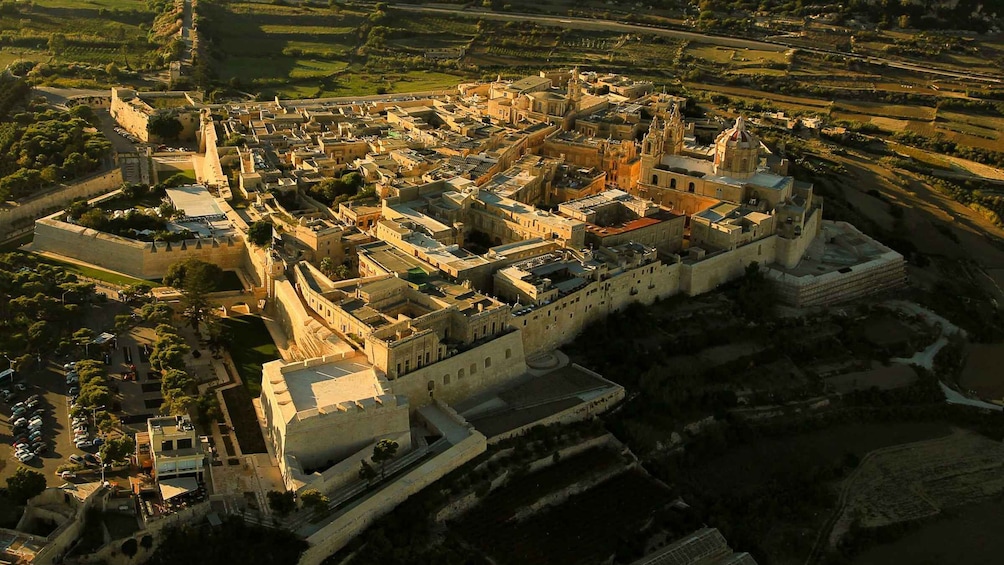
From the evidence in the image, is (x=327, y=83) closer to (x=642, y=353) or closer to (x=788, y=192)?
(x=788, y=192)

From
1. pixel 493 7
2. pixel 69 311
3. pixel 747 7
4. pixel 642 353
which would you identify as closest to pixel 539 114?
pixel 642 353

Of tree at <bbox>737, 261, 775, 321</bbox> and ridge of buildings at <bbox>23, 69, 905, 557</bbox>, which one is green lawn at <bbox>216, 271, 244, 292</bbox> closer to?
ridge of buildings at <bbox>23, 69, 905, 557</bbox>

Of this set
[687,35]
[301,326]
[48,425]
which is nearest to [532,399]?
[301,326]

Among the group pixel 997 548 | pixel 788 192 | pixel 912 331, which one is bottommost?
pixel 997 548

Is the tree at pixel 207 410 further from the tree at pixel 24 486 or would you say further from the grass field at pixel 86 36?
the grass field at pixel 86 36

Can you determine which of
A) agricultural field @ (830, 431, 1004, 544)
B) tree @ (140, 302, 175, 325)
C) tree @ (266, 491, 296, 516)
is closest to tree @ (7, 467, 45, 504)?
tree @ (266, 491, 296, 516)

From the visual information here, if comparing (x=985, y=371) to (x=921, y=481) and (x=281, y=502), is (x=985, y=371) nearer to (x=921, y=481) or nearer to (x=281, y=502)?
(x=921, y=481)
